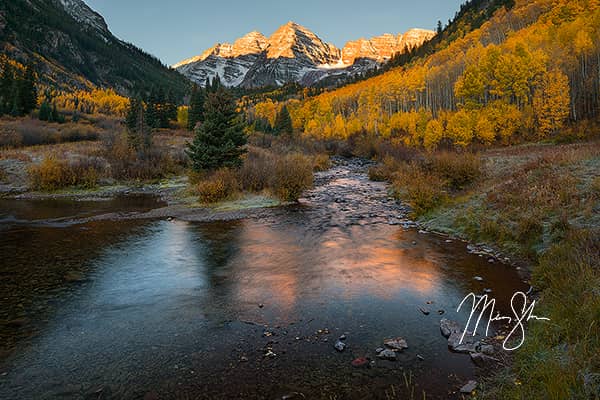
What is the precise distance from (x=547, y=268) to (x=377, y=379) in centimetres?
654

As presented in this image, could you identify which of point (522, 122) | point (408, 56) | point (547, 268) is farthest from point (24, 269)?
point (408, 56)

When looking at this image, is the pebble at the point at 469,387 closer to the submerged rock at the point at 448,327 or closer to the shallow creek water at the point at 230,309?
the shallow creek water at the point at 230,309

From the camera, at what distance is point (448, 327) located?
25.5ft

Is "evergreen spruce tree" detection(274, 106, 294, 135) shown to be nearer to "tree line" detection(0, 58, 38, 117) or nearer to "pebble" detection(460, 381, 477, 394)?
"tree line" detection(0, 58, 38, 117)

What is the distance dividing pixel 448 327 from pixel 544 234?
7147mm

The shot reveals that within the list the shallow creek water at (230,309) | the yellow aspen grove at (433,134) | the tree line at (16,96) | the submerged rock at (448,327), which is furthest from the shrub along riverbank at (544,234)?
the tree line at (16,96)

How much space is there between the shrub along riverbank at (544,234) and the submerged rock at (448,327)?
1323 millimetres

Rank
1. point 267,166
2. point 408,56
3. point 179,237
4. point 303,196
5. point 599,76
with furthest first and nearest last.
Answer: point 408,56 < point 599,76 < point 267,166 < point 303,196 < point 179,237

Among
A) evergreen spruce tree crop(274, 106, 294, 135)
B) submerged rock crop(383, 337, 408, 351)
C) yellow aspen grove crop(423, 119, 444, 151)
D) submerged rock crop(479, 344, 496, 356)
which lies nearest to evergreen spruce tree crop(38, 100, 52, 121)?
evergreen spruce tree crop(274, 106, 294, 135)

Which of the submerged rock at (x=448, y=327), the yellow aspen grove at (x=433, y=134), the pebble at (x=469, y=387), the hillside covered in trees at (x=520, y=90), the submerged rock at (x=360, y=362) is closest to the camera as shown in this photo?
the pebble at (x=469, y=387)

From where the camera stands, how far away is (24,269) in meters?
12.0

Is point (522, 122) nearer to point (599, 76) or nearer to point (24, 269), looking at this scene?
point (599, 76)

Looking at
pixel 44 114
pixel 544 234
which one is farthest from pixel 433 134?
pixel 44 114

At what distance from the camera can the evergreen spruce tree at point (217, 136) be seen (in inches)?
1178
